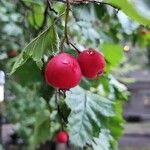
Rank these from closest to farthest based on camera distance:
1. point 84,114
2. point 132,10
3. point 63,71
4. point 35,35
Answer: point 132,10 < point 63,71 < point 84,114 < point 35,35

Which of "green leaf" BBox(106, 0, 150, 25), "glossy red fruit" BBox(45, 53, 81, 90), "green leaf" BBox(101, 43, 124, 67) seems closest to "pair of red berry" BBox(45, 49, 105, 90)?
"glossy red fruit" BBox(45, 53, 81, 90)

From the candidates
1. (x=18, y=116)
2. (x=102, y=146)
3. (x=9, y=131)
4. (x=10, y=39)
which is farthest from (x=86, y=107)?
(x=9, y=131)

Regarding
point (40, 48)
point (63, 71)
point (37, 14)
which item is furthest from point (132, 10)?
point (37, 14)

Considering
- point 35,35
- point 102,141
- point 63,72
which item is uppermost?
point 35,35

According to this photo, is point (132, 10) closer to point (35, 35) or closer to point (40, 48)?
point (40, 48)

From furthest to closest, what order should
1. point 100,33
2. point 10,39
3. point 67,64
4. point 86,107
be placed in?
1. point 10,39
2. point 100,33
3. point 86,107
4. point 67,64

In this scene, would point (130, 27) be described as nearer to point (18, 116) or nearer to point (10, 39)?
point (10, 39)

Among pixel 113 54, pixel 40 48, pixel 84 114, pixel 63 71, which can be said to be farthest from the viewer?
pixel 113 54
